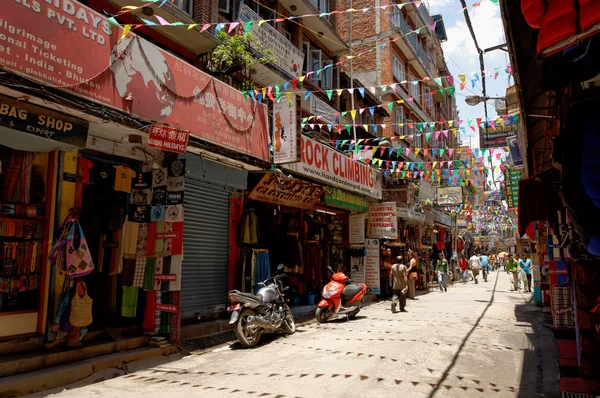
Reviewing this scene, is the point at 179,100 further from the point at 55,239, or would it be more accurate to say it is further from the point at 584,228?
the point at 584,228

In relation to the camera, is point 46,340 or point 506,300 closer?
point 46,340

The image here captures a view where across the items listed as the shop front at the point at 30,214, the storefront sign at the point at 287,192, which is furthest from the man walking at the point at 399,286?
the shop front at the point at 30,214

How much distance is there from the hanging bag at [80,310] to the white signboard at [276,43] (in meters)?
9.64

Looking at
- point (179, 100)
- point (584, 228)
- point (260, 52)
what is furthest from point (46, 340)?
point (260, 52)

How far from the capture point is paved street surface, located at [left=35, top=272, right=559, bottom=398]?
546 centimetres

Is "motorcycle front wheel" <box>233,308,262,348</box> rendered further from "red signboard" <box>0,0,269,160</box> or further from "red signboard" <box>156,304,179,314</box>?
"red signboard" <box>0,0,269,160</box>

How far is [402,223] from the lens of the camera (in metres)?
22.8

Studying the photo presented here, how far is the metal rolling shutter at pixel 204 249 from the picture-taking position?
970 cm

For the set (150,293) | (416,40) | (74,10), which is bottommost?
(150,293)

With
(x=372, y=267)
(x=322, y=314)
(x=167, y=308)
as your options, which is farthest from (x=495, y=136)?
(x=167, y=308)

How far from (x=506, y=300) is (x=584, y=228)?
51.0 feet

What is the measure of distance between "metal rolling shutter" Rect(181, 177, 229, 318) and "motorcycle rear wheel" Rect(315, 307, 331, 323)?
8.48 ft

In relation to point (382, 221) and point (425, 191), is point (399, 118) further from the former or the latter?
point (382, 221)

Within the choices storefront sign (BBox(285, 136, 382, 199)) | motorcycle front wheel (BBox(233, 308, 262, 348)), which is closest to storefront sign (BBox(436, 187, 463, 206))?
storefront sign (BBox(285, 136, 382, 199))
